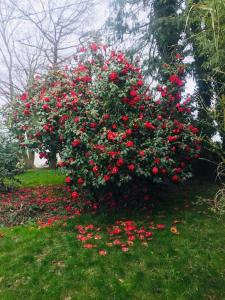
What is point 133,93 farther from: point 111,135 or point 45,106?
point 45,106

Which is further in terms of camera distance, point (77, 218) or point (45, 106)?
point (45, 106)

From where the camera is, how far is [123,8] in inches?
396

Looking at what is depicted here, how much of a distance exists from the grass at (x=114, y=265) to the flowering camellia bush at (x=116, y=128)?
107 centimetres

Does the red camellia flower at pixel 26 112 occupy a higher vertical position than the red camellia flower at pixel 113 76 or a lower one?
lower

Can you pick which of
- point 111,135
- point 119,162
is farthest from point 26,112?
point 119,162

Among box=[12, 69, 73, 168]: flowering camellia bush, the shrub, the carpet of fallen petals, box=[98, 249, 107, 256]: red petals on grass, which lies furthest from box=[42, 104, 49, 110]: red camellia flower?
box=[98, 249, 107, 256]: red petals on grass

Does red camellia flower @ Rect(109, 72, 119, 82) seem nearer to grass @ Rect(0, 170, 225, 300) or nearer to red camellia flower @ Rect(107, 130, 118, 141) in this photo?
red camellia flower @ Rect(107, 130, 118, 141)

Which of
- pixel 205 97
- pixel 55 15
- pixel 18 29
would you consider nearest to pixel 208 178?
pixel 205 97

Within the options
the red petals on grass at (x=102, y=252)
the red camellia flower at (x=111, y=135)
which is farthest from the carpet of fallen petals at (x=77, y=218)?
the red camellia flower at (x=111, y=135)

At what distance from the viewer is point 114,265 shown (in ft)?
16.3

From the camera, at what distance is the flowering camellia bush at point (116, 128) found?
614 cm

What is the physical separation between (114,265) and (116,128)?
267cm

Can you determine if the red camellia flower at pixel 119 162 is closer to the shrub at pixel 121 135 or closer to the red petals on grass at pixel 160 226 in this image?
the shrub at pixel 121 135

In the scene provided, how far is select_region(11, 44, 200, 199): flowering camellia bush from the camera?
20.2 feet
